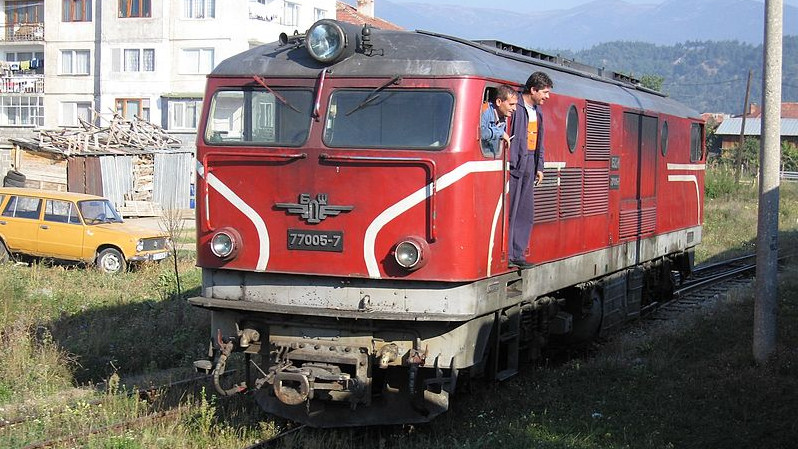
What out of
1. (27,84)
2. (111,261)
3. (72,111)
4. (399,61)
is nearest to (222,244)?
(399,61)

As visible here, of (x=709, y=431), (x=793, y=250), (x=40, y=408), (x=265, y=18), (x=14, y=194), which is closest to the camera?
(x=709, y=431)

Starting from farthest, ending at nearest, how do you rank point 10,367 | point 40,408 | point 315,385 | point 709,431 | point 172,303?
point 172,303
point 10,367
point 40,408
point 709,431
point 315,385

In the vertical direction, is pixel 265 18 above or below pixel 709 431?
above

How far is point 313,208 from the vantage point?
768 cm

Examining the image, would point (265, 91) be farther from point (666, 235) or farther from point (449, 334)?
point (666, 235)

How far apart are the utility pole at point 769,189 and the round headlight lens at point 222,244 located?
5.65 metres

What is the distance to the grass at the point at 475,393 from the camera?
795 centimetres

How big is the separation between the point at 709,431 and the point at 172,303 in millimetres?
8700

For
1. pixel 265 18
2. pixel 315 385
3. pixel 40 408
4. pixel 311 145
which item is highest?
pixel 265 18

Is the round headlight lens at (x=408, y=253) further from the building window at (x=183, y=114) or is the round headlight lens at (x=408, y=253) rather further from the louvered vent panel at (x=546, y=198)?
the building window at (x=183, y=114)

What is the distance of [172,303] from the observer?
14.3 meters

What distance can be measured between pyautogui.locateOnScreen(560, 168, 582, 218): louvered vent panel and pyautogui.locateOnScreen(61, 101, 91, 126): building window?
134ft

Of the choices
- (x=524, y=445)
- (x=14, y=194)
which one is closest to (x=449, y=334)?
(x=524, y=445)

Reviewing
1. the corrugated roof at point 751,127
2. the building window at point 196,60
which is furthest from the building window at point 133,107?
the corrugated roof at point 751,127
